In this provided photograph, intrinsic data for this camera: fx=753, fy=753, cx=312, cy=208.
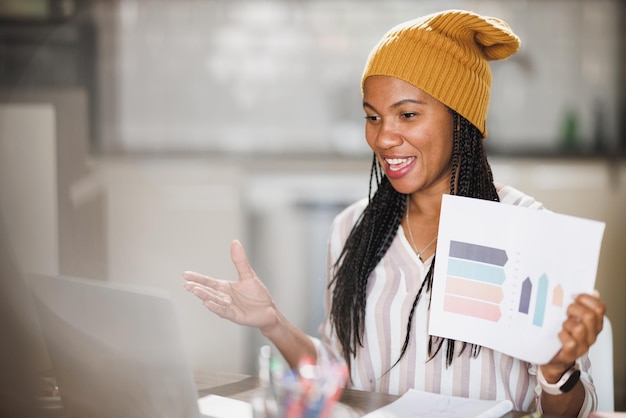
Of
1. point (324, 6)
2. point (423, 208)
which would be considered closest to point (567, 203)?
point (324, 6)

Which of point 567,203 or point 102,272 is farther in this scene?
point 567,203

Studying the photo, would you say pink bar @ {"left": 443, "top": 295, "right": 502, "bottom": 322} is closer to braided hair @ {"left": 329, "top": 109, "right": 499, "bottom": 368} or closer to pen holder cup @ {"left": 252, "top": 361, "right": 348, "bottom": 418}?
braided hair @ {"left": 329, "top": 109, "right": 499, "bottom": 368}

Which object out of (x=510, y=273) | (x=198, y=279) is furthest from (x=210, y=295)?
(x=510, y=273)

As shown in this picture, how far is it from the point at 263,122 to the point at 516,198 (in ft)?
7.01

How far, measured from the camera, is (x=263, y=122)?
343 cm

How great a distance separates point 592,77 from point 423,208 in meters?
2.23

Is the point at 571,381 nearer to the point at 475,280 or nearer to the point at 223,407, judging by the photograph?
the point at 475,280

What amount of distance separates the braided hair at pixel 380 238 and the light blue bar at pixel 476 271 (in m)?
0.22

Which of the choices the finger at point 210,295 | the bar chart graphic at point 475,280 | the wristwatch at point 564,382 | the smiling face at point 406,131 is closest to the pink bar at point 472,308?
the bar chart graphic at point 475,280

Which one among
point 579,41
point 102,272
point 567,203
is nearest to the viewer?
point 102,272

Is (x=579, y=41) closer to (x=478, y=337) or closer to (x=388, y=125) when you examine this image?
(x=388, y=125)

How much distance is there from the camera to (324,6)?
3396 millimetres

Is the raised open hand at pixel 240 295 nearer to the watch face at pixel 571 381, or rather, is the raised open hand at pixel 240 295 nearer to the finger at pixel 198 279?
the finger at pixel 198 279

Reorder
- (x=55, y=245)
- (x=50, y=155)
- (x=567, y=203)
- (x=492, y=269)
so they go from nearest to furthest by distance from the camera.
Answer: (x=492, y=269), (x=50, y=155), (x=55, y=245), (x=567, y=203)
